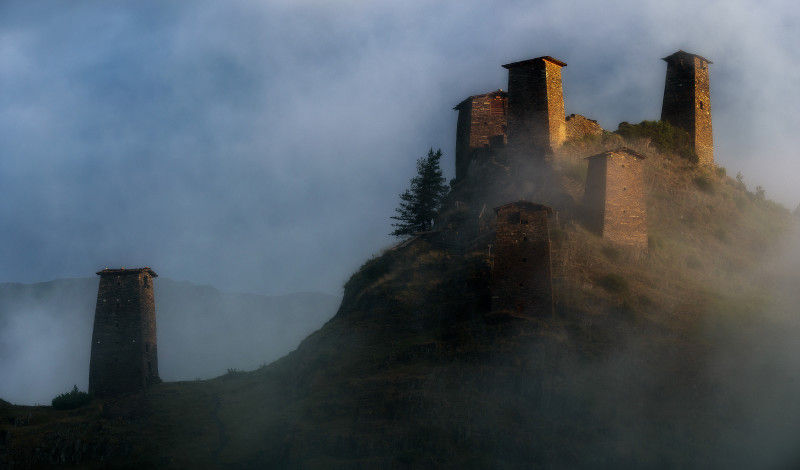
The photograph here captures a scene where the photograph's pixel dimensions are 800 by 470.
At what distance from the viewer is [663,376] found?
34.6 m

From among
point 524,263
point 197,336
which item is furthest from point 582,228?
point 197,336

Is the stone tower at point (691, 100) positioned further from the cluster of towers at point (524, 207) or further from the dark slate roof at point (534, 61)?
the dark slate roof at point (534, 61)

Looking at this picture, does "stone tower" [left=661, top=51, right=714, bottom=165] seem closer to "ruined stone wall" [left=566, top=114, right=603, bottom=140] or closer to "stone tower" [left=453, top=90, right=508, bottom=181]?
"ruined stone wall" [left=566, top=114, right=603, bottom=140]

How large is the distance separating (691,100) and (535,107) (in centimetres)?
1581

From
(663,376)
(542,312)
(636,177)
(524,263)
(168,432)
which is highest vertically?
(636,177)

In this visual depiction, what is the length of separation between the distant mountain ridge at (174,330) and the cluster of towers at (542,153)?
62.9 m

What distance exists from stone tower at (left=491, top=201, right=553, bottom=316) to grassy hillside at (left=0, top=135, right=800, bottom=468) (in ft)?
3.54

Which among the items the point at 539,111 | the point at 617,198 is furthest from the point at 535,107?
Answer: the point at 617,198

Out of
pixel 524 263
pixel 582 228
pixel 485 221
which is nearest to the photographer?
pixel 524 263

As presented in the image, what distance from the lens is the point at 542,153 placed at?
170 ft

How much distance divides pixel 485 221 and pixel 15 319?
375ft

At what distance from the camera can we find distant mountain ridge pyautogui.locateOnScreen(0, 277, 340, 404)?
11494 centimetres

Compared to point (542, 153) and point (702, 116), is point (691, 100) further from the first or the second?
point (542, 153)

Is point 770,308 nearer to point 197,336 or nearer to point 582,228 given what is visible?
point 582,228
